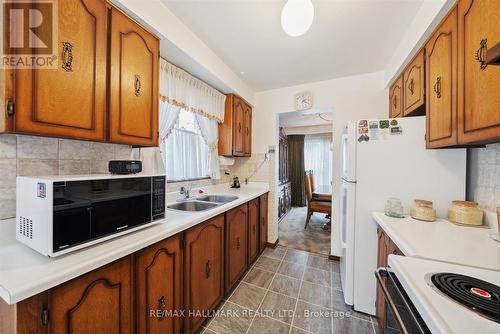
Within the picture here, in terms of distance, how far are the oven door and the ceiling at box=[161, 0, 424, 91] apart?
67.0 inches

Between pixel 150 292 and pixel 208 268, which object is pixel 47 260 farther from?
pixel 208 268

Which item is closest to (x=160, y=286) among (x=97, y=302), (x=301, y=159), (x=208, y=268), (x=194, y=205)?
(x=97, y=302)

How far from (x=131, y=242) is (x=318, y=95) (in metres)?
2.61

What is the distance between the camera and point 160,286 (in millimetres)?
1044

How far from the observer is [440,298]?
557 millimetres

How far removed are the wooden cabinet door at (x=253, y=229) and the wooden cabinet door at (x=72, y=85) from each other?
5.34ft

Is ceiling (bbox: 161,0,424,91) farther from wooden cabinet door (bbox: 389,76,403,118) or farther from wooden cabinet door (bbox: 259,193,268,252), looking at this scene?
wooden cabinet door (bbox: 259,193,268,252)

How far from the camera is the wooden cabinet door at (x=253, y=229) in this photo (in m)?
2.20

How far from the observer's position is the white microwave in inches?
27.0

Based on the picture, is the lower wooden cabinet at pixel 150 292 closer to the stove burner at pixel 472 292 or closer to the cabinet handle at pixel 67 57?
the cabinet handle at pixel 67 57

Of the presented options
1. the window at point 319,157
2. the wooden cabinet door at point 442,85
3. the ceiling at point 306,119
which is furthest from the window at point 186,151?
the window at point 319,157

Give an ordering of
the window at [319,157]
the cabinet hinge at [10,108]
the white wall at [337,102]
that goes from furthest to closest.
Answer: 1. the window at [319,157]
2. the white wall at [337,102]
3. the cabinet hinge at [10,108]

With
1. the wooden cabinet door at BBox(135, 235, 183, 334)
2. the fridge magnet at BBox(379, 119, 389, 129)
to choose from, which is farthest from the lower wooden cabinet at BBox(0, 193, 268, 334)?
the fridge magnet at BBox(379, 119, 389, 129)

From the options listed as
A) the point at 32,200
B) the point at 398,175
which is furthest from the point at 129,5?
the point at 398,175
